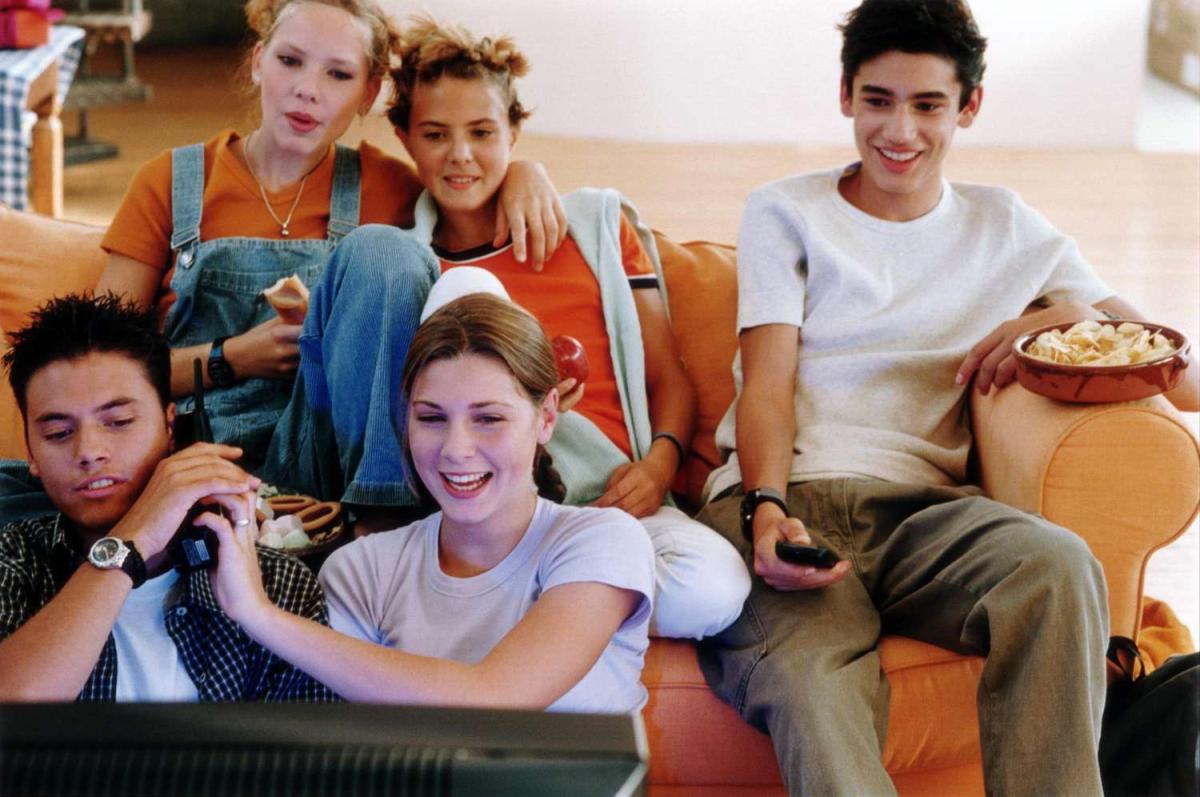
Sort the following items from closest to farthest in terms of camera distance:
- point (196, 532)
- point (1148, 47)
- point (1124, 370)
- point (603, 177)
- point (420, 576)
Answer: point (196, 532) < point (420, 576) < point (1124, 370) < point (603, 177) < point (1148, 47)

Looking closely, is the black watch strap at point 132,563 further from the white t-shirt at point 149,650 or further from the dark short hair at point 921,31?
the dark short hair at point 921,31

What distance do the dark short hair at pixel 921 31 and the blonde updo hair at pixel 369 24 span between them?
0.73 metres

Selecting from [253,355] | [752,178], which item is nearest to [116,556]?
[253,355]

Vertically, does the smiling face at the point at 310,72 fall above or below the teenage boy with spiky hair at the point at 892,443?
above

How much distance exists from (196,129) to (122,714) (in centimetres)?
611

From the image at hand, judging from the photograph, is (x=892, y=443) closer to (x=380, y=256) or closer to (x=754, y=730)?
(x=754, y=730)

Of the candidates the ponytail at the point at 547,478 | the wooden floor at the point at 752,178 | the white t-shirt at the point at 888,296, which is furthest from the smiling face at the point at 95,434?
the wooden floor at the point at 752,178

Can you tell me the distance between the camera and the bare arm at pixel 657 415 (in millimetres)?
1911

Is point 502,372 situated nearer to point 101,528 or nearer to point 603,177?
point 101,528

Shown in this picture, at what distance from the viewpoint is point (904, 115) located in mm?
2027

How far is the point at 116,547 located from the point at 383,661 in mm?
281

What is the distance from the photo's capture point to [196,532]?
Result: 138 cm

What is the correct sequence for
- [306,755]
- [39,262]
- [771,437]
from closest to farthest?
[306,755] < [771,437] < [39,262]

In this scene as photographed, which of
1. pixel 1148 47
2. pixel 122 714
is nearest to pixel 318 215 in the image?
pixel 122 714
